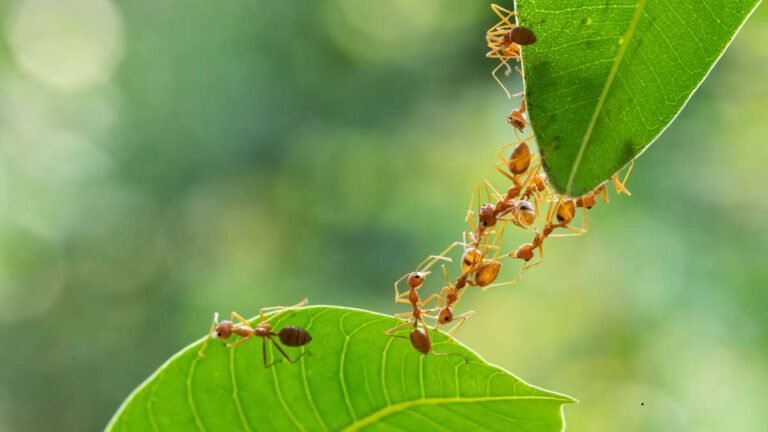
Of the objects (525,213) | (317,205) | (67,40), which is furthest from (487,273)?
(67,40)

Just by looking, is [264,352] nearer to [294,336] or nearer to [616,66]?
[294,336]

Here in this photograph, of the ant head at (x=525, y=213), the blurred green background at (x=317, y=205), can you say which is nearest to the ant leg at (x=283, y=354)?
the ant head at (x=525, y=213)

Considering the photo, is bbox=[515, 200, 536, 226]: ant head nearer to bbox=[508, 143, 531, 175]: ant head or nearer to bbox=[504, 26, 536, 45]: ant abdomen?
bbox=[508, 143, 531, 175]: ant head

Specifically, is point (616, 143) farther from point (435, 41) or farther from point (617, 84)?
point (435, 41)

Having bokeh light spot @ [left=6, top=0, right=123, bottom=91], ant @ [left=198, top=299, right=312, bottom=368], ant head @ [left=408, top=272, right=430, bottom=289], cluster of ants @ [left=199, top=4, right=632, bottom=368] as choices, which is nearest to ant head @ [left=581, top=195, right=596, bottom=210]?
cluster of ants @ [left=199, top=4, right=632, bottom=368]

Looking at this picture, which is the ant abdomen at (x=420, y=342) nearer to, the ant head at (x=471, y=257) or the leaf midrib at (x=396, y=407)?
the leaf midrib at (x=396, y=407)

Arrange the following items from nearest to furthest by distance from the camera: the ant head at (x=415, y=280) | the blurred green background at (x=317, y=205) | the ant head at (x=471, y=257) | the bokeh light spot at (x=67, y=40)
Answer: the ant head at (x=471, y=257), the ant head at (x=415, y=280), the blurred green background at (x=317, y=205), the bokeh light spot at (x=67, y=40)
